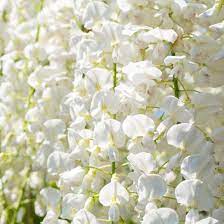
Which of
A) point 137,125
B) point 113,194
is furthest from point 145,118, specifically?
point 113,194

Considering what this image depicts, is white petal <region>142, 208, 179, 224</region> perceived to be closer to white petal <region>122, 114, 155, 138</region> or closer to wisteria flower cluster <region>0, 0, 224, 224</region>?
wisteria flower cluster <region>0, 0, 224, 224</region>

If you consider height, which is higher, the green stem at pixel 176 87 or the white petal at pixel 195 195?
the green stem at pixel 176 87

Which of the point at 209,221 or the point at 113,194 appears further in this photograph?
the point at 113,194

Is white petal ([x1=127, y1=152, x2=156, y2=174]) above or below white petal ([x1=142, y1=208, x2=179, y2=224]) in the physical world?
above

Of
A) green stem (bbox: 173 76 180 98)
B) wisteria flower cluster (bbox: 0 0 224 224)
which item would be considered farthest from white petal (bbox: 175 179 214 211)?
green stem (bbox: 173 76 180 98)

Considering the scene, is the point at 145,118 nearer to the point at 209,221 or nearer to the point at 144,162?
the point at 144,162

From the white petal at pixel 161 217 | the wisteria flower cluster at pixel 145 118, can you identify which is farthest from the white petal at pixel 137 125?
the white petal at pixel 161 217

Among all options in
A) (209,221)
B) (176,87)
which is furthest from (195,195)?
(176,87)

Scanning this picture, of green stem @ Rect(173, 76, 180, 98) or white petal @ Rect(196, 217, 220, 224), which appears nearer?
white petal @ Rect(196, 217, 220, 224)

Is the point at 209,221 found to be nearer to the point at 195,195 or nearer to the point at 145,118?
the point at 195,195

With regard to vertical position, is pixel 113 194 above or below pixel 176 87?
below

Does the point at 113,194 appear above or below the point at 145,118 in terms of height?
below

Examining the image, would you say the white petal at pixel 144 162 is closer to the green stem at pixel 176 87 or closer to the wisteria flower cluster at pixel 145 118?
the wisteria flower cluster at pixel 145 118
